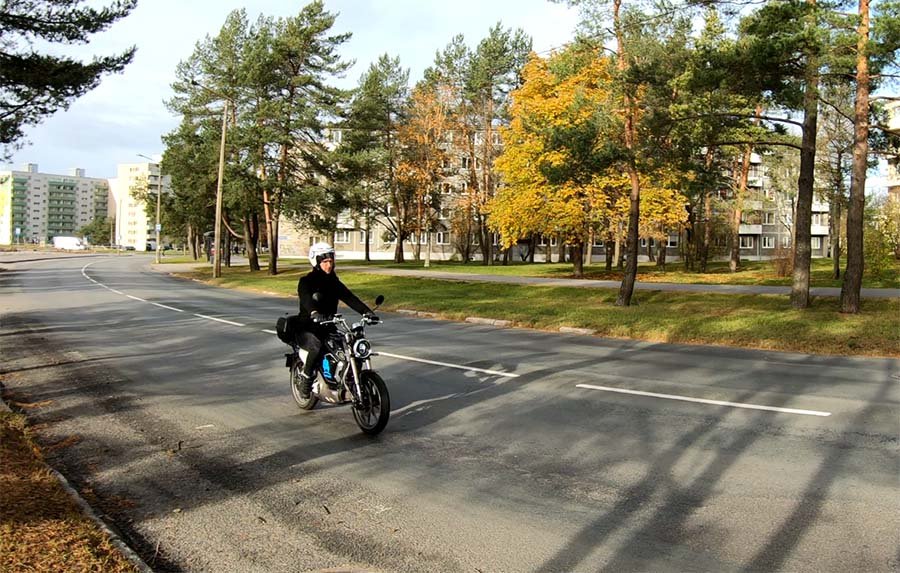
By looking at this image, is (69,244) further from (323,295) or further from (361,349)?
(361,349)

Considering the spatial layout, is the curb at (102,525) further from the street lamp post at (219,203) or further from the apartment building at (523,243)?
the apartment building at (523,243)

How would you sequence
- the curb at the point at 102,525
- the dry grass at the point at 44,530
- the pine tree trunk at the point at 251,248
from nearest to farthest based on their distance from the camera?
the dry grass at the point at 44,530 → the curb at the point at 102,525 → the pine tree trunk at the point at 251,248

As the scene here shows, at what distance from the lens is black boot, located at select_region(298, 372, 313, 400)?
23.9ft

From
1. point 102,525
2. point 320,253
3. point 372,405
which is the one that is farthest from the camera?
point 320,253

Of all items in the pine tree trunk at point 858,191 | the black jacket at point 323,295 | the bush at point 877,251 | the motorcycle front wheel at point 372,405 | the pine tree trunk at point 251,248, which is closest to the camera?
the motorcycle front wheel at point 372,405

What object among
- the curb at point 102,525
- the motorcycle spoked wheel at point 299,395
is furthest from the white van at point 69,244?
the curb at point 102,525

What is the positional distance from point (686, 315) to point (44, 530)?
16.4m

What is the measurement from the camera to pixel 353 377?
263 inches

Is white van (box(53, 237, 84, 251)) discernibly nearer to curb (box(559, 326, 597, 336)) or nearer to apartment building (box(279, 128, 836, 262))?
apartment building (box(279, 128, 836, 262))

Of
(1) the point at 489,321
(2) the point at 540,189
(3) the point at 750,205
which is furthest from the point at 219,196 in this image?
(3) the point at 750,205

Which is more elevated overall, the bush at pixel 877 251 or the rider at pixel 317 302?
the bush at pixel 877 251

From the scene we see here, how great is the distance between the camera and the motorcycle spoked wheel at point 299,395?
747 centimetres

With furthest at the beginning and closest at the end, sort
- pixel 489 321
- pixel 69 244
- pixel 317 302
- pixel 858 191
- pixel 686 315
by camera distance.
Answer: pixel 69 244
pixel 489 321
pixel 686 315
pixel 858 191
pixel 317 302

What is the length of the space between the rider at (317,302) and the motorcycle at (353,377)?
8 cm
